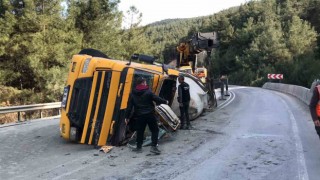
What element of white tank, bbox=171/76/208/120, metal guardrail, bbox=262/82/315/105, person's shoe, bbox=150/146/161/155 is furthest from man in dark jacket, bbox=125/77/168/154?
metal guardrail, bbox=262/82/315/105

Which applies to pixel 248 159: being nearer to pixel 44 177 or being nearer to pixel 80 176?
pixel 80 176

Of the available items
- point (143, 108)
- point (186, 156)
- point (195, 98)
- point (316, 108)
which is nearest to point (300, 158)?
point (316, 108)

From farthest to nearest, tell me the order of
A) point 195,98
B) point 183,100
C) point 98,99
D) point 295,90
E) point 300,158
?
point 295,90 → point 195,98 → point 183,100 → point 98,99 → point 300,158

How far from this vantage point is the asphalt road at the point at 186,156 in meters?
6.26

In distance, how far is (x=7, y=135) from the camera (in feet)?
34.3

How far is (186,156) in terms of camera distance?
754cm

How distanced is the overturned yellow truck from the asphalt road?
34 cm

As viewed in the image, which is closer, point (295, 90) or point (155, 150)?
point (155, 150)

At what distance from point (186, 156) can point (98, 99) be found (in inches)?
97.4

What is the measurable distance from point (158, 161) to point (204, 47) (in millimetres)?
8986

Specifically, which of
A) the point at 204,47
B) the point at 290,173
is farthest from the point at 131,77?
the point at 204,47

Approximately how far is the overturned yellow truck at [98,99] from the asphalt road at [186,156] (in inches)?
13.4

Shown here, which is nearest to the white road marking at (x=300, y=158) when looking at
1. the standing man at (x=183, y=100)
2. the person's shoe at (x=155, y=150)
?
the person's shoe at (x=155, y=150)

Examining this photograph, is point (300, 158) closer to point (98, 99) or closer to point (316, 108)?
point (316, 108)
